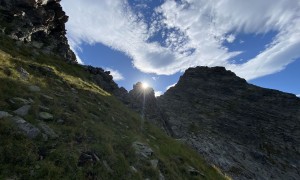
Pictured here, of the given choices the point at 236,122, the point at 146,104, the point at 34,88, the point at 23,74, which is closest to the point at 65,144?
the point at 34,88

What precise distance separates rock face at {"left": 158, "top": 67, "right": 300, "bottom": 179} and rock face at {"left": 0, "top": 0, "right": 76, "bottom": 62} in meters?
28.5

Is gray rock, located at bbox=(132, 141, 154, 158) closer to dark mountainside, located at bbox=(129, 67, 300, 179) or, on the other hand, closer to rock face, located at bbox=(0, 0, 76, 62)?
rock face, located at bbox=(0, 0, 76, 62)

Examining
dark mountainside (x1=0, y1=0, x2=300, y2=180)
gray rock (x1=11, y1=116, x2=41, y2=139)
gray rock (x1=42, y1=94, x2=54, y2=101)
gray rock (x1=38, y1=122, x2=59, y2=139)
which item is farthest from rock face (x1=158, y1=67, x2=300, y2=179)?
gray rock (x1=11, y1=116, x2=41, y2=139)

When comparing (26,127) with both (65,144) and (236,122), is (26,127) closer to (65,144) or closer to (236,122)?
(65,144)

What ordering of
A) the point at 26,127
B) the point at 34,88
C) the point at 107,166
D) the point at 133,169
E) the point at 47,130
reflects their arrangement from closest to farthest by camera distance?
the point at 26,127 < the point at 47,130 < the point at 107,166 < the point at 133,169 < the point at 34,88

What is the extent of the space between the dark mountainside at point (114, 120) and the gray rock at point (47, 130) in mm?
51

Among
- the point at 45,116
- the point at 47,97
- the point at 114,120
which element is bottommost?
the point at 45,116

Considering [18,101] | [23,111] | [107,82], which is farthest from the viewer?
[107,82]

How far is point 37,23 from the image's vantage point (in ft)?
150

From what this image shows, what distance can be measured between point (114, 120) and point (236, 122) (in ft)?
189

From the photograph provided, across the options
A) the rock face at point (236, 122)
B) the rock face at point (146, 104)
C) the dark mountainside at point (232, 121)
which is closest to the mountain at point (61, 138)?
the rock face at point (146, 104)

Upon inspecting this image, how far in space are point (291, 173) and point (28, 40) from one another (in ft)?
180

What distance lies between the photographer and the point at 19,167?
36.5 ft

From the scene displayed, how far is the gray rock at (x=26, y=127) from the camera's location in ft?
44.3
